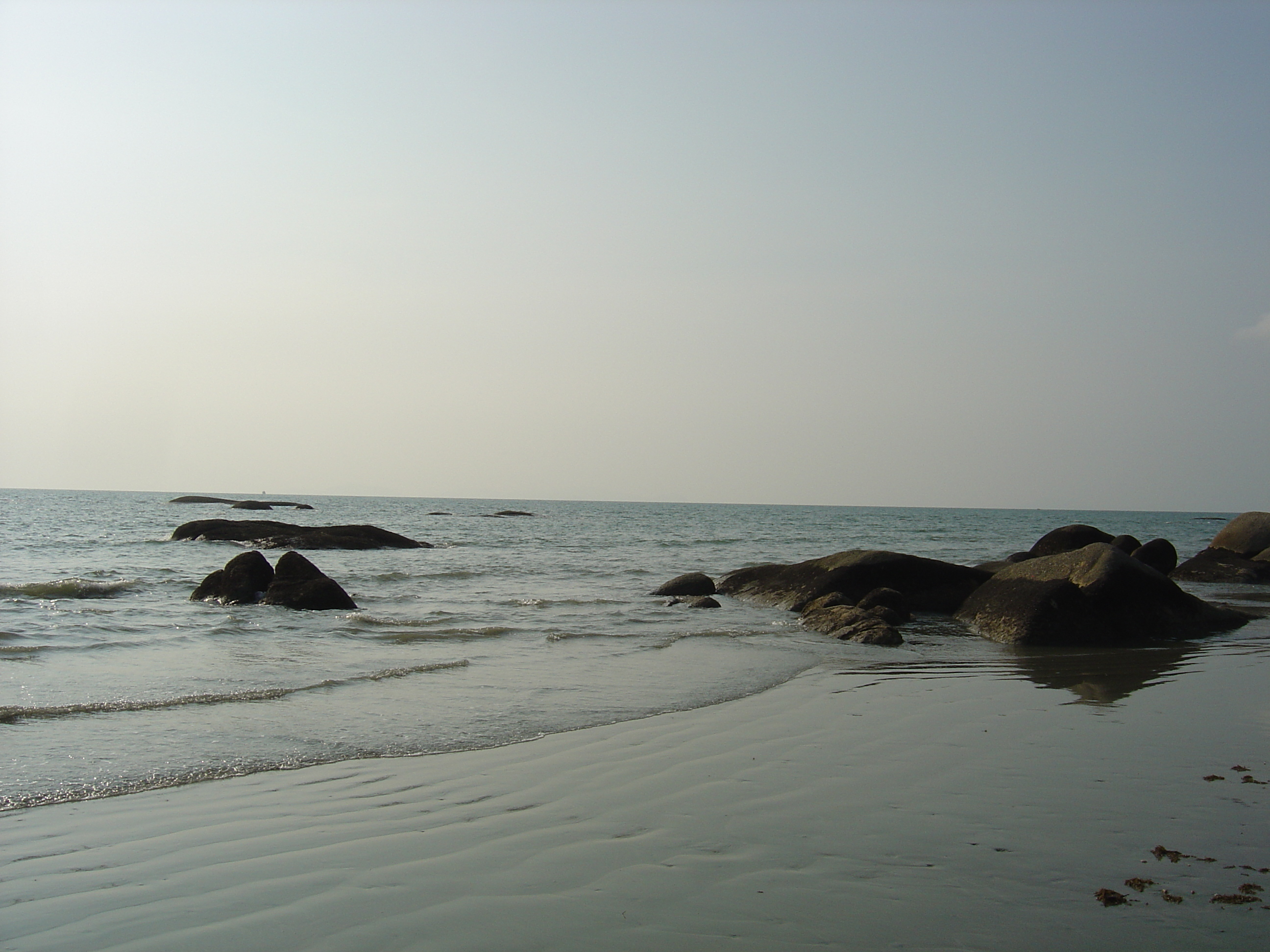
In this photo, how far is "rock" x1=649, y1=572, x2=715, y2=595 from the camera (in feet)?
58.9

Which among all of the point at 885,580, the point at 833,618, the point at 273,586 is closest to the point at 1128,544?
the point at 885,580

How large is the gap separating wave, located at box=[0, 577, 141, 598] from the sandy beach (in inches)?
491

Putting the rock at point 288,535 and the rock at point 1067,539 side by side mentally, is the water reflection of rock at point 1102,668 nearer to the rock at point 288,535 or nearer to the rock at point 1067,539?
the rock at point 1067,539

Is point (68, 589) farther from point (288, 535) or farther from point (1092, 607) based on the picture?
point (1092, 607)

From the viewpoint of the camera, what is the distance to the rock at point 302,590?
1433 cm

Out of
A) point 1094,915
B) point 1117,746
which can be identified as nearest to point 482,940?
point 1094,915

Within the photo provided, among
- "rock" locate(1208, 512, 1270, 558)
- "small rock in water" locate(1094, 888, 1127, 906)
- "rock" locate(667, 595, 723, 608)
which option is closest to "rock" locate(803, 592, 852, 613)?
"rock" locate(667, 595, 723, 608)

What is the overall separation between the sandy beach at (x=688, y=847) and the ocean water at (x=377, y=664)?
741 mm

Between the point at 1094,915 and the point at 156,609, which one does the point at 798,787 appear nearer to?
the point at 1094,915

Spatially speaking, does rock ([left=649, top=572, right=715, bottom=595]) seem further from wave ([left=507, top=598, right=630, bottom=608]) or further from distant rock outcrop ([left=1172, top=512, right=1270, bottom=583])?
distant rock outcrop ([left=1172, top=512, right=1270, bottom=583])

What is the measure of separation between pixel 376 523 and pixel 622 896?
186 ft

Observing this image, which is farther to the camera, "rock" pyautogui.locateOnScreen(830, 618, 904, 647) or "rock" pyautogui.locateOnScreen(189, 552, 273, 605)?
"rock" pyautogui.locateOnScreen(189, 552, 273, 605)

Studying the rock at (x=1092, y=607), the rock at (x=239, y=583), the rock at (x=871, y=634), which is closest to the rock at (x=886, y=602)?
the rock at (x=1092, y=607)

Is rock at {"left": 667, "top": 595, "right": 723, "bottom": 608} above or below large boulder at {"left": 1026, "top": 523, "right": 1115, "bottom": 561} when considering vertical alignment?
below
